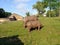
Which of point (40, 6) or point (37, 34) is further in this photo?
point (40, 6)

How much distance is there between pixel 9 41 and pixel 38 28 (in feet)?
20.5

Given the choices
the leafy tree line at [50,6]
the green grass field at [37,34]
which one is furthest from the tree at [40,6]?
the green grass field at [37,34]

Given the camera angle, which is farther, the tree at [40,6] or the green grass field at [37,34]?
the tree at [40,6]

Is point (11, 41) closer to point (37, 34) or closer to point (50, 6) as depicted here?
point (37, 34)

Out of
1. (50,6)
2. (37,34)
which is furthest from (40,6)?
(37,34)

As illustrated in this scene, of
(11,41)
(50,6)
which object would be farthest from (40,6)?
(11,41)

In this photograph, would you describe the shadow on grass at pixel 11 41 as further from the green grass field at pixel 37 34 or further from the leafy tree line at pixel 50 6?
the leafy tree line at pixel 50 6

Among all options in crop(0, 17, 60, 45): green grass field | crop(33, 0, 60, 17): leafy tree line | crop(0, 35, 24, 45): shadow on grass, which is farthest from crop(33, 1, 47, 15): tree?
crop(0, 35, 24, 45): shadow on grass

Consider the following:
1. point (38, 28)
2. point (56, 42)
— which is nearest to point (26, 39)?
point (56, 42)

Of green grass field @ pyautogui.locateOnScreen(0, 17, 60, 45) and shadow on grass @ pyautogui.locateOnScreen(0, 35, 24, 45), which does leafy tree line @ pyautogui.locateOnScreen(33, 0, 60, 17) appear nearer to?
green grass field @ pyautogui.locateOnScreen(0, 17, 60, 45)

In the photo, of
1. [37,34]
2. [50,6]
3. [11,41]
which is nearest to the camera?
[11,41]

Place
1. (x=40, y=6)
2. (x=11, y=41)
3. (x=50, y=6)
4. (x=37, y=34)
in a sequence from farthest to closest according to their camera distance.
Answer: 1. (x=40, y=6)
2. (x=50, y=6)
3. (x=37, y=34)
4. (x=11, y=41)

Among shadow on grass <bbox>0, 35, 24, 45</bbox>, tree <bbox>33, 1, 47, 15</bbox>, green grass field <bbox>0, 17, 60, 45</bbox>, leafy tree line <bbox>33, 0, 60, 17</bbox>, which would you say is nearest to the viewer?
shadow on grass <bbox>0, 35, 24, 45</bbox>

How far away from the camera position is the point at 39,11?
295 feet
